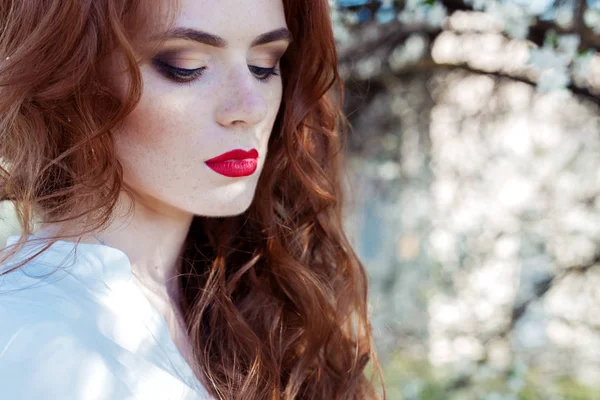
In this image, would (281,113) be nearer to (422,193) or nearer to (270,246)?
(270,246)

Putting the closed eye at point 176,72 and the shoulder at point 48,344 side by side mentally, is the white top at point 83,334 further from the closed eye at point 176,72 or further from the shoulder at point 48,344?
the closed eye at point 176,72

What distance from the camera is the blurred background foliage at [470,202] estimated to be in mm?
3035

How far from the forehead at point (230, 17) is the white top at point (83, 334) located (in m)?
0.52

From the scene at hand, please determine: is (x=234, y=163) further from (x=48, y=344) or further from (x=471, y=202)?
(x=471, y=202)

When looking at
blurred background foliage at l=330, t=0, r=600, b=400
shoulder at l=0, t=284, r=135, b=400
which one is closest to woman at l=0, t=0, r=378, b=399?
shoulder at l=0, t=284, r=135, b=400

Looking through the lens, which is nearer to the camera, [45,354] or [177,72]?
[45,354]

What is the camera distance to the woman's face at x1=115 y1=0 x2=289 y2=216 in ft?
4.99

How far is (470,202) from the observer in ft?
11.5

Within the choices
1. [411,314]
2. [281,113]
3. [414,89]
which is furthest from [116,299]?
[411,314]

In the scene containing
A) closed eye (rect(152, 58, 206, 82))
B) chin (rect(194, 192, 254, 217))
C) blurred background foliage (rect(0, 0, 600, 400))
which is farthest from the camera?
blurred background foliage (rect(0, 0, 600, 400))

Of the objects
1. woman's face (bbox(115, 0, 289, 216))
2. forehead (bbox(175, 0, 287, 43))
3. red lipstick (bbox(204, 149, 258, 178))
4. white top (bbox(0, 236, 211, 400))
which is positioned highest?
forehead (bbox(175, 0, 287, 43))

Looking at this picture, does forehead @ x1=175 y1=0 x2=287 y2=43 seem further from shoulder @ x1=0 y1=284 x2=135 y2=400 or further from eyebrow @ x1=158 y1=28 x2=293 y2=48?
shoulder @ x1=0 y1=284 x2=135 y2=400

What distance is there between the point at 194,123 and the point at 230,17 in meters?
0.24

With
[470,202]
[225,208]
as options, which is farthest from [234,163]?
[470,202]
